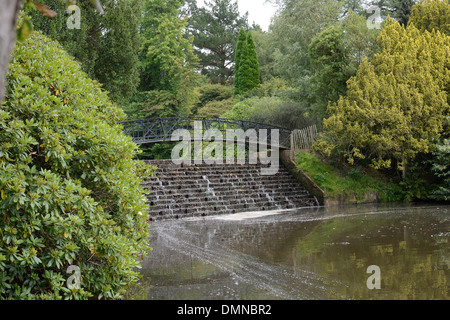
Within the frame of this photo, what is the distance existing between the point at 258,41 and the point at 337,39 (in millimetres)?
24451

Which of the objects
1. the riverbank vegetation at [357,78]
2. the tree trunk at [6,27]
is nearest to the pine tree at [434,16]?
the riverbank vegetation at [357,78]

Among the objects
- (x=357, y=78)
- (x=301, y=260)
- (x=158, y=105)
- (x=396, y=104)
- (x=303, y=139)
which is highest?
(x=158, y=105)

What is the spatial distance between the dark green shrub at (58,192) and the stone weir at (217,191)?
341 inches

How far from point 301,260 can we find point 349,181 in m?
11.2

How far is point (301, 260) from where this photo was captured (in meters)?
7.03

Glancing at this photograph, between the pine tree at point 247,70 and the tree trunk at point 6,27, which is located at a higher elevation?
the pine tree at point 247,70

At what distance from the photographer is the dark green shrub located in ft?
13.3

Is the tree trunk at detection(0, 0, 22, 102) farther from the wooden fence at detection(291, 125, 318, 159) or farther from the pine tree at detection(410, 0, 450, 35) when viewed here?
the pine tree at detection(410, 0, 450, 35)

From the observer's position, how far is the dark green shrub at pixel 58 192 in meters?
4.05

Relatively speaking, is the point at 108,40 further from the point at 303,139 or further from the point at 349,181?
the point at 349,181

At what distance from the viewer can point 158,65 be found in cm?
2891

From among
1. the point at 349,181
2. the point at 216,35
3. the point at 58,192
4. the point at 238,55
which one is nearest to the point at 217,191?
the point at 349,181

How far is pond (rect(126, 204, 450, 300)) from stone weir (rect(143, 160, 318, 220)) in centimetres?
236

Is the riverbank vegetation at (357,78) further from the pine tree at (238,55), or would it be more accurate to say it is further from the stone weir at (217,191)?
the pine tree at (238,55)
